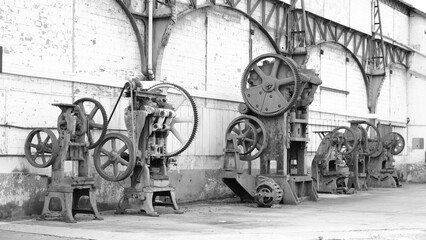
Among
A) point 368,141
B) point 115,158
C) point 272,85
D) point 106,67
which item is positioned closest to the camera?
point 115,158

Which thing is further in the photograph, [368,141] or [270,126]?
[368,141]

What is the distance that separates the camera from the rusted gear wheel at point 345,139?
1833 cm

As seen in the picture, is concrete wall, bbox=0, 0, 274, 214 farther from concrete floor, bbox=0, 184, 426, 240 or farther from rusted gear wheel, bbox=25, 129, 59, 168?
concrete floor, bbox=0, 184, 426, 240

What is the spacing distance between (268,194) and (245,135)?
62.6 inches

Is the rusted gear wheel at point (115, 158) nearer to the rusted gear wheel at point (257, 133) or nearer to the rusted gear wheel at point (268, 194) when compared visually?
the rusted gear wheel at point (268, 194)

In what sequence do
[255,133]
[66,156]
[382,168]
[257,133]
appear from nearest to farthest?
[66,156] < [255,133] < [257,133] < [382,168]

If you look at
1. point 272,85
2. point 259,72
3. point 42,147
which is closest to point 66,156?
point 42,147

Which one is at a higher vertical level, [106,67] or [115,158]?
[106,67]

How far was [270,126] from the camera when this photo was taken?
15.0 meters

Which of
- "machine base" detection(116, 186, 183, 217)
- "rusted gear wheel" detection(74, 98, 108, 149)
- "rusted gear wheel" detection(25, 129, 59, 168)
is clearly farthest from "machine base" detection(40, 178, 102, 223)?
"machine base" detection(116, 186, 183, 217)

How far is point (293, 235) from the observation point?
9.12m

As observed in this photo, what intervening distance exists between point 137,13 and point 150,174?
3.65 m

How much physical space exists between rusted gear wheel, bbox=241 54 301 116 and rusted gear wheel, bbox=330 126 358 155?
13.3 feet

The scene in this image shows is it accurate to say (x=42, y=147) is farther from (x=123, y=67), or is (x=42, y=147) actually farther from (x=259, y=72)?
(x=259, y=72)
